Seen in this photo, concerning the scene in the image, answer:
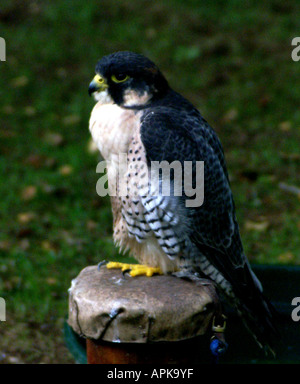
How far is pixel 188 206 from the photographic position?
3.22 m

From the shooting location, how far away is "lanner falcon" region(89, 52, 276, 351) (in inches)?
124

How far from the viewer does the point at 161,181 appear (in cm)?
313

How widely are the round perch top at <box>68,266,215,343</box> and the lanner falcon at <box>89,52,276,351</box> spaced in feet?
0.80

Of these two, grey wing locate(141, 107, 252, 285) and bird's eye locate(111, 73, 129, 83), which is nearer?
grey wing locate(141, 107, 252, 285)

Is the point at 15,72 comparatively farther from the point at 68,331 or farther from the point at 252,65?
the point at 68,331

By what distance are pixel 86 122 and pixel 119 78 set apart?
11.9ft

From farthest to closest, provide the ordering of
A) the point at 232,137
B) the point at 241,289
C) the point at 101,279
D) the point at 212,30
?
1. the point at 212,30
2. the point at 232,137
3. the point at 241,289
4. the point at 101,279

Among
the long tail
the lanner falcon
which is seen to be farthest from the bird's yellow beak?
the long tail

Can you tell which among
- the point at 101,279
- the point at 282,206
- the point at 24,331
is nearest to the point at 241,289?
the point at 101,279

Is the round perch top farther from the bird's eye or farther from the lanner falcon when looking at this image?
the bird's eye

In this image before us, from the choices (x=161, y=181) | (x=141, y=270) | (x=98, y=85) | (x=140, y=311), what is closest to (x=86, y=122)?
(x=98, y=85)

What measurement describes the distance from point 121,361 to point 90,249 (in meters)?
2.26

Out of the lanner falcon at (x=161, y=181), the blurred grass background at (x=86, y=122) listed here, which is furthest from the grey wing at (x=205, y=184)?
the blurred grass background at (x=86, y=122)
